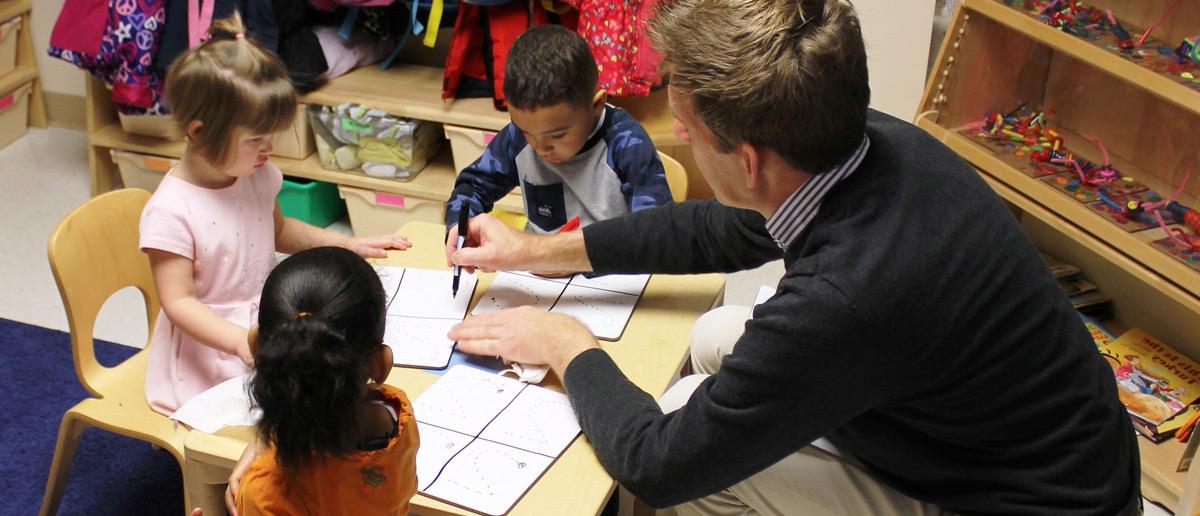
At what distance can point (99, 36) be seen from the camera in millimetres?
2965

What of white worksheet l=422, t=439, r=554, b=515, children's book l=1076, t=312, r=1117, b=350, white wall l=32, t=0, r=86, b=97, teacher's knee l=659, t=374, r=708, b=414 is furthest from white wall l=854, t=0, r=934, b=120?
white wall l=32, t=0, r=86, b=97

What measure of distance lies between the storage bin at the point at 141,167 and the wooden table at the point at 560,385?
5.53 ft

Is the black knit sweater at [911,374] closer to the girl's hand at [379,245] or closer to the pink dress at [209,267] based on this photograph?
the girl's hand at [379,245]

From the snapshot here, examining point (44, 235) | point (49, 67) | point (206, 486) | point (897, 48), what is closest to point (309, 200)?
point (44, 235)

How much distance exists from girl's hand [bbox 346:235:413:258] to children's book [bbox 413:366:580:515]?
0.41 m

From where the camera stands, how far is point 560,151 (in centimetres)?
185

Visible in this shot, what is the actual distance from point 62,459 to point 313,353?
1.06m

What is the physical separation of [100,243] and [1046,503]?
152 cm

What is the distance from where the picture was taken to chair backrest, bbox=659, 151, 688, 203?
2012 mm

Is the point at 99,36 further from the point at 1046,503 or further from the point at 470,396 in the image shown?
the point at 1046,503

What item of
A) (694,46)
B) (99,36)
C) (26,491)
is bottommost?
(26,491)

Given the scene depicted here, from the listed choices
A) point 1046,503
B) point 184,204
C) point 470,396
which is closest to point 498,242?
point 470,396

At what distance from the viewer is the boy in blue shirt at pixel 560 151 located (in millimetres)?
1786

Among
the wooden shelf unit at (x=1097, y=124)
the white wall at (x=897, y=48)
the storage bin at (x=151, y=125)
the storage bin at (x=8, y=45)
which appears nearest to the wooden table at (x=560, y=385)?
the wooden shelf unit at (x=1097, y=124)
